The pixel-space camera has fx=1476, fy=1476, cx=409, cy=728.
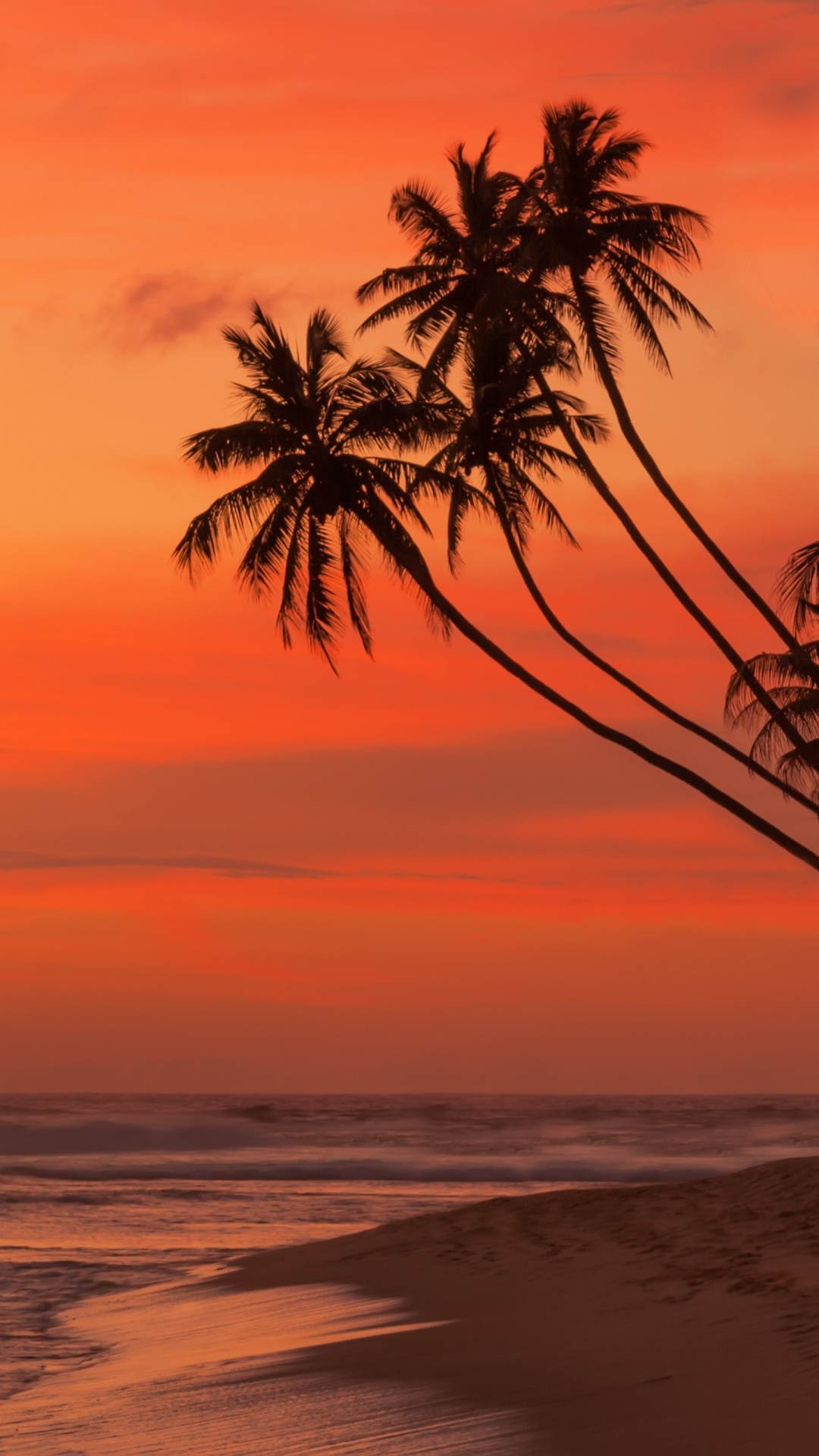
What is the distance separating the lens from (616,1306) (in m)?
13.0

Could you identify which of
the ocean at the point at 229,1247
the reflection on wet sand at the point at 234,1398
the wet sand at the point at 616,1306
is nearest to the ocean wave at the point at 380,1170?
the ocean at the point at 229,1247

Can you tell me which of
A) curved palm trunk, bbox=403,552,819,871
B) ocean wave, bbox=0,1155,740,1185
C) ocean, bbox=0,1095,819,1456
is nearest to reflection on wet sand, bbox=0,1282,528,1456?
ocean, bbox=0,1095,819,1456

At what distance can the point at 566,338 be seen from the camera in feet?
73.3

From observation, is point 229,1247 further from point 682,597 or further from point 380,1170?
point 380,1170

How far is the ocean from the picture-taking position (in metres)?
9.88

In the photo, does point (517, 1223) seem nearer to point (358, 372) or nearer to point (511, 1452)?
point (511, 1452)

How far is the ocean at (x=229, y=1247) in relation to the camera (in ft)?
32.4

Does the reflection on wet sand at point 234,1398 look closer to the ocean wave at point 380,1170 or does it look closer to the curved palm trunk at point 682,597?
the curved palm trunk at point 682,597

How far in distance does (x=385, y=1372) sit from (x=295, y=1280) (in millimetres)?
5939

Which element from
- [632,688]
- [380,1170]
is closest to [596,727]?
[632,688]

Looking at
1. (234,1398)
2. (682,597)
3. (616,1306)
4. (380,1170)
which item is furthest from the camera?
(380,1170)

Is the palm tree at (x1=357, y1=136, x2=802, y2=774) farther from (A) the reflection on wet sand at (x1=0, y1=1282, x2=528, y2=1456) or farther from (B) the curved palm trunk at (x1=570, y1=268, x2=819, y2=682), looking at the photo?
(A) the reflection on wet sand at (x1=0, y1=1282, x2=528, y2=1456)

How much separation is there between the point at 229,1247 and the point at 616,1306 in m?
10.3

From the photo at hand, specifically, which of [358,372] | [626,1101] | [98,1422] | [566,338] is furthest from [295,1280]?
[626,1101]
